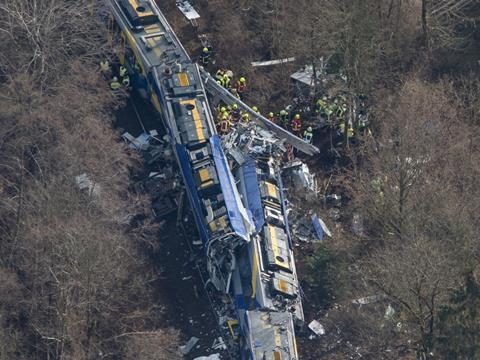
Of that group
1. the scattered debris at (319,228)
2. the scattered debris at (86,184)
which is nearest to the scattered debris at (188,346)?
the scattered debris at (86,184)

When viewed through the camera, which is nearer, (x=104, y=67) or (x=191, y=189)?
(x=191, y=189)

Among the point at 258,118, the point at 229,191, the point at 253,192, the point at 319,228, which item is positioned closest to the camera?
the point at 229,191

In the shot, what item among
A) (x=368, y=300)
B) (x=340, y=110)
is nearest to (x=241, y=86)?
(x=340, y=110)

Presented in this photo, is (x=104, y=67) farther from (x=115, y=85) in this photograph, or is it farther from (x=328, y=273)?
(x=328, y=273)

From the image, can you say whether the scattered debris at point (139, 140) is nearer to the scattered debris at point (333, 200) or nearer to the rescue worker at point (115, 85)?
the rescue worker at point (115, 85)

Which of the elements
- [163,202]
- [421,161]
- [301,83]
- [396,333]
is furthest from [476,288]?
[301,83]

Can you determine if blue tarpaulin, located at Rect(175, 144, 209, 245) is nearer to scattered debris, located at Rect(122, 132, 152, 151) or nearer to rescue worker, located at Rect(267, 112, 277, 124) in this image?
scattered debris, located at Rect(122, 132, 152, 151)

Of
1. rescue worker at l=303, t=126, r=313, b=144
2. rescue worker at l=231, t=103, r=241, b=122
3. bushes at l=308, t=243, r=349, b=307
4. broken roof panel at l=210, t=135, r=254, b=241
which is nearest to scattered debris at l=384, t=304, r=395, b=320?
bushes at l=308, t=243, r=349, b=307
